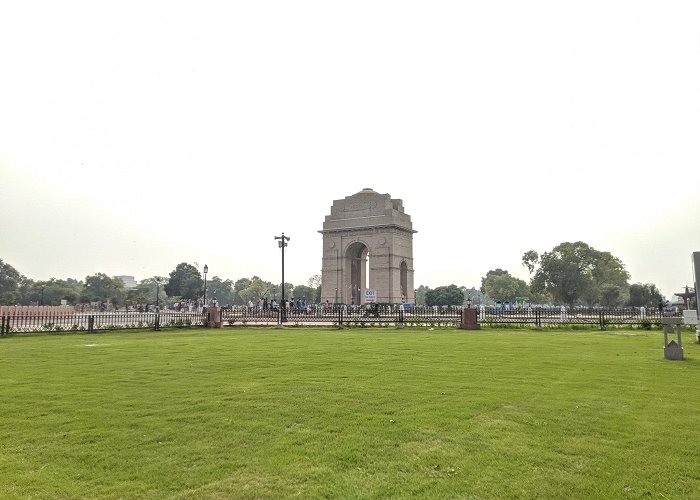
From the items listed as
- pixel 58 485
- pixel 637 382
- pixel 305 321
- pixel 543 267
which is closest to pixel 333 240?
pixel 305 321

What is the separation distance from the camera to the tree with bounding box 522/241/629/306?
2896 inches

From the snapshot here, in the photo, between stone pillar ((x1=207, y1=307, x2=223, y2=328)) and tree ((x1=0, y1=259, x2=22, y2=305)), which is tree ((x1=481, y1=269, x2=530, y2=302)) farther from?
tree ((x1=0, y1=259, x2=22, y2=305))

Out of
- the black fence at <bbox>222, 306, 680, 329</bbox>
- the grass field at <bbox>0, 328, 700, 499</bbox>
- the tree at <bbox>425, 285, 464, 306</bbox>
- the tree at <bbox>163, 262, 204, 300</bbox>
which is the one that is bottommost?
the grass field at <bbox>0, 328, 700, 499</bbox>

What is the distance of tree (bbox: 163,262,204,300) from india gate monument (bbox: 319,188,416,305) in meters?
51.7

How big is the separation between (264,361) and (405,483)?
7071 mm

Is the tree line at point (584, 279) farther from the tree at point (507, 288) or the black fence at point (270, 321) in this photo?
the black fence at point (270, 321)

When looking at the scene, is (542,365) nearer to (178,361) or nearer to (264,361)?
(264,361)

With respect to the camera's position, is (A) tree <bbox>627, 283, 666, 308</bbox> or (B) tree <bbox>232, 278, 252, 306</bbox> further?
(B) tree <bbox>232, 278, 252, 306</bbox>

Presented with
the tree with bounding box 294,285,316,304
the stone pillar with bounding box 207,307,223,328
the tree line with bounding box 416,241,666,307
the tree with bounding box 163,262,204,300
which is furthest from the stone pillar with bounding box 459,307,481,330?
the tree with bounding box 294,285,316,304

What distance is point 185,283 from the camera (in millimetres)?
101062

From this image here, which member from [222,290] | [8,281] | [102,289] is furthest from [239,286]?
[8,281]

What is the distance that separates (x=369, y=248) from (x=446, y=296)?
3337 cm

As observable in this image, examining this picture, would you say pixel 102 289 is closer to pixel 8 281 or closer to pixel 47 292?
pixel 47 292

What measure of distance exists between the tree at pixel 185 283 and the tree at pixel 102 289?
9666 millimetres
